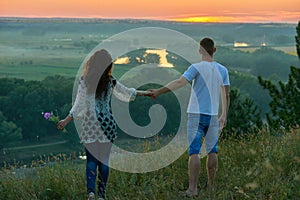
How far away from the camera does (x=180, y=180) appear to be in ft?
16.6

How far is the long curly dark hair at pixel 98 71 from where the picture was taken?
14.1 ft

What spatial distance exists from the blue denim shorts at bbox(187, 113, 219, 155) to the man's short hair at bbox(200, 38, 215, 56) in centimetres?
67

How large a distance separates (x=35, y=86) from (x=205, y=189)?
51.0 meters

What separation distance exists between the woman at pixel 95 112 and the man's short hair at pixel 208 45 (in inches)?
38.3

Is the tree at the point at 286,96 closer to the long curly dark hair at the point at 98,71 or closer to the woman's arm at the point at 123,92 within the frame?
the woman's arm at the point at 123,92

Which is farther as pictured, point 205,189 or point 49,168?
point 49,168

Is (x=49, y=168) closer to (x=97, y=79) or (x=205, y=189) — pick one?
(x=97, y=79)

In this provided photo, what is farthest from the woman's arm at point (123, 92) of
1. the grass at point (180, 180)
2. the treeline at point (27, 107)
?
the treeline at point (27, 107)

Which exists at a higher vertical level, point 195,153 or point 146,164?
point 195,153

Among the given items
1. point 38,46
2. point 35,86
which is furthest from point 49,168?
point 38,46

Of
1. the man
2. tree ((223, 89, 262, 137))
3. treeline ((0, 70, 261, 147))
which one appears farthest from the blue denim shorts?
treeline ((0, 70, 261, 147))

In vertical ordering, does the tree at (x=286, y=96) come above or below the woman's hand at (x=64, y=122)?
below

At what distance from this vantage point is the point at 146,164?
212 inches

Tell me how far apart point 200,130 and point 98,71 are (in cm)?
122
